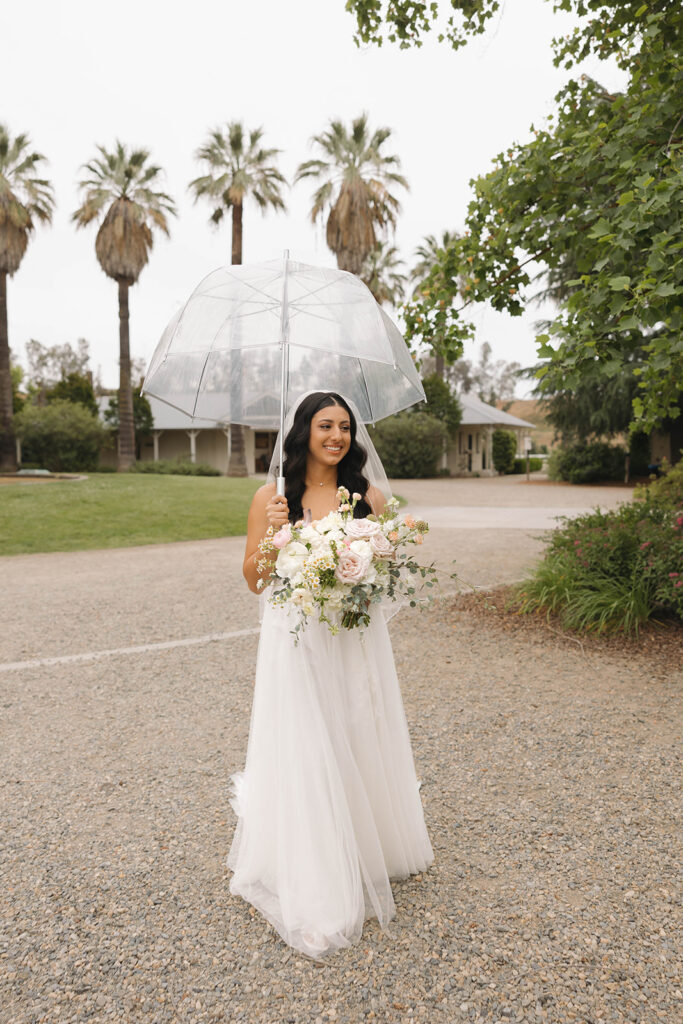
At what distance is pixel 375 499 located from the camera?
9.37 ft

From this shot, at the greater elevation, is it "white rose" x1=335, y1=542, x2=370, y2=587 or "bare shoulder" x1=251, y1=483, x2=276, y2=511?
"bare shoulder" x1=251, y1=483, x2=276, y2=511

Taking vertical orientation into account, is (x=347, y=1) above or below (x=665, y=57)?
above

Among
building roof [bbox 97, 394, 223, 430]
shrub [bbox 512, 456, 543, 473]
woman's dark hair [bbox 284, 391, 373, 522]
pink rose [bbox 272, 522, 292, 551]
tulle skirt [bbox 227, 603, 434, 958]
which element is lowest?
tulle skirt [bbox 227, 603, 434, 958]

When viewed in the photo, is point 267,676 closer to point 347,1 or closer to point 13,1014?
point 13,1014

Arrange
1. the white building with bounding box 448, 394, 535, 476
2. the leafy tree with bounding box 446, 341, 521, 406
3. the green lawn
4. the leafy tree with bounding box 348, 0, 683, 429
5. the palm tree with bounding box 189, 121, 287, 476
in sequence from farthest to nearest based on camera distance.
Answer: the leafy tree with bounding box 446, 341, 521, 406 < the white building with bounding box 448, 394, 535, 476 < the palm tree with bounding box 189, 121, 287, 476 < the green lawn < the leafy tree with bounding box 348, 0, 683, 429

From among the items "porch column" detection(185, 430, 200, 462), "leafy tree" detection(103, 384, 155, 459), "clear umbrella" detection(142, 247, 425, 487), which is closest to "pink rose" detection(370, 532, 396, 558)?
"clear umbrella" detection(142, 247, 425, 487)

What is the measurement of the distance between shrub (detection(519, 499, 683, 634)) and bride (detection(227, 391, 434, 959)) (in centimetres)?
398

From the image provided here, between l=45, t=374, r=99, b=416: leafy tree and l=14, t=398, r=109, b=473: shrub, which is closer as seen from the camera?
l=14, t=398, r=109, b=473: shrub

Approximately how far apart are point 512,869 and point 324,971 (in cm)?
96

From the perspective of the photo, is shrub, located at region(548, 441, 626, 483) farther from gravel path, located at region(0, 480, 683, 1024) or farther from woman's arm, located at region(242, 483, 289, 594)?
woman's arm, located at region(242, 483, 289, 594)

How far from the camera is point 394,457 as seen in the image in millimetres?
33125

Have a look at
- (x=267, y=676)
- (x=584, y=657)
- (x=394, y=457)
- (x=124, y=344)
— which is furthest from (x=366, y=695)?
(x=394, y=457)

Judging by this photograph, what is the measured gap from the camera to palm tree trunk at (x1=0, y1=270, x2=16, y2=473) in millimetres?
25406

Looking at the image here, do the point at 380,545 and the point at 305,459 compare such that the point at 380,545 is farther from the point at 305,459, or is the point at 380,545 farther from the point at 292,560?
the point at 305,459
